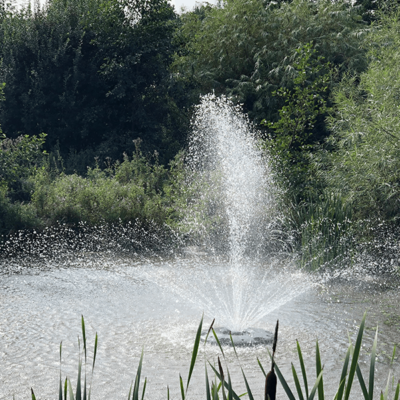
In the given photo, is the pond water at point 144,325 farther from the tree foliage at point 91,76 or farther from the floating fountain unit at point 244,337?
the tree foliage at point 91,76

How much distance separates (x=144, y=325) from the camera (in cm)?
529

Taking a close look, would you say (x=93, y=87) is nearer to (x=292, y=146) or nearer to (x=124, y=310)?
(x=292, y=146)

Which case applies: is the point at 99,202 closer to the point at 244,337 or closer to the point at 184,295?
the point at 184,295

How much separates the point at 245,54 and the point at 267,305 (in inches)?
554

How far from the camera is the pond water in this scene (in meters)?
3.98

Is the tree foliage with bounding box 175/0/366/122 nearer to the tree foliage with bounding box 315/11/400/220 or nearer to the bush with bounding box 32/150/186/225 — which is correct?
the bush with bounding box 32/150/186/225

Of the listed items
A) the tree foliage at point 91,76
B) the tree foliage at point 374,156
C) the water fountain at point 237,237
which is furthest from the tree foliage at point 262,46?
the tree foliage at point 374,156

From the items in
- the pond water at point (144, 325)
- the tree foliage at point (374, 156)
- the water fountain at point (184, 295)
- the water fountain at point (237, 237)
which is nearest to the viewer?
the pond water at point (144, 325)

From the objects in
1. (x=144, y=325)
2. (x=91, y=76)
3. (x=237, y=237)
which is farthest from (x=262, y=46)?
(x=144, y=325)

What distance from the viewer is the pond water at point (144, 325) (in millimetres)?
3977

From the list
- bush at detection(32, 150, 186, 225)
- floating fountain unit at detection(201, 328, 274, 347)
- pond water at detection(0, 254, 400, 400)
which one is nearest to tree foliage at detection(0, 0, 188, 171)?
bush at detection(32, 150, 186, 225)

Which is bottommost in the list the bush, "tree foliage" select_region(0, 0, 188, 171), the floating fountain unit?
the floating fountain unit

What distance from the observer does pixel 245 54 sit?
18.7 meters

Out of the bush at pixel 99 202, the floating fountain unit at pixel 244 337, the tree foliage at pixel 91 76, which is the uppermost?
the tree foliage at pixel 91 76
